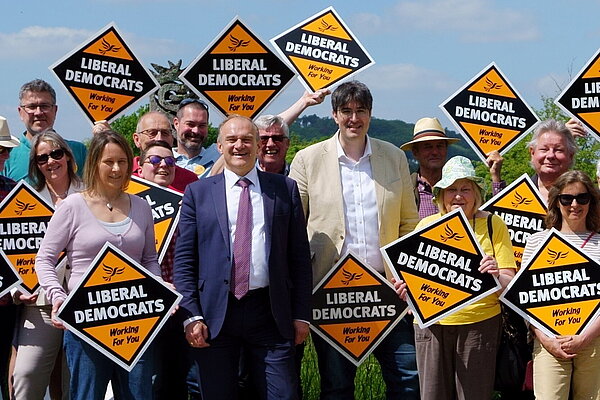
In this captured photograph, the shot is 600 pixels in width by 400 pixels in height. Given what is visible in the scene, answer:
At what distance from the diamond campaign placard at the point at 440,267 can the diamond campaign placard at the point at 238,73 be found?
214 cm

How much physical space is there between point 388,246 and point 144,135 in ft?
7.19

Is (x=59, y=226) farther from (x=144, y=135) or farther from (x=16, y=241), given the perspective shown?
(x=144, y=135)

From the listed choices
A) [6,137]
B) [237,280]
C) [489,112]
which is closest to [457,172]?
[237,280]

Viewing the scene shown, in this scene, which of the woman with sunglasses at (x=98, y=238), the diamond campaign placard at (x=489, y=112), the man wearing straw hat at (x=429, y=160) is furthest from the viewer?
the diamond campaign placard at (x=489, y=112)

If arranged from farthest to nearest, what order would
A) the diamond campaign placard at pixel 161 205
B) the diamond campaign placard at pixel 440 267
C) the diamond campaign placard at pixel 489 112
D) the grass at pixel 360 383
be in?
1. the grass at pixel 360 383
2. the diamond campaign placard at pixel 489 112
3. the diamond campaign placard at pixel 161 205
4. the diamond campaign placard at pixel 440 267

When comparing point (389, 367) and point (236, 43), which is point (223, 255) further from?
point (236, 43)

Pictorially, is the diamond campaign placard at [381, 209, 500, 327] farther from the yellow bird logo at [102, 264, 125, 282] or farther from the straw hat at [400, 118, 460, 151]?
the yellow bird logo at [102, 264, 125, 282]

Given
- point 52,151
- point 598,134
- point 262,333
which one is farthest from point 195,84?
point 598,134

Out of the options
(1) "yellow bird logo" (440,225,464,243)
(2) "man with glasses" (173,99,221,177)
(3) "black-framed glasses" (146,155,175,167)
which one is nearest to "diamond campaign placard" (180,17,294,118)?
(2) "man with glasses" (173,99,221,177)

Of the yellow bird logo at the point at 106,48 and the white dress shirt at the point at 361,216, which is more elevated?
the yellow bird logo at the point at 106,48

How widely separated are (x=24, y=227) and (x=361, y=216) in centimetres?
243

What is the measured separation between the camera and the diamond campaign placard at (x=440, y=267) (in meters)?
6.36

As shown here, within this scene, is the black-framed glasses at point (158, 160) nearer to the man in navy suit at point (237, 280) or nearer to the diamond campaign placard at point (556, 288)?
the man in navy suit at point (237, 280)

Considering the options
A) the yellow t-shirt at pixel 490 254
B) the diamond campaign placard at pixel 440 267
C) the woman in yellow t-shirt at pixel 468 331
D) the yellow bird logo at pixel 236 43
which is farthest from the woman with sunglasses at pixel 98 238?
the yellow bird logo at pixel 236 43
